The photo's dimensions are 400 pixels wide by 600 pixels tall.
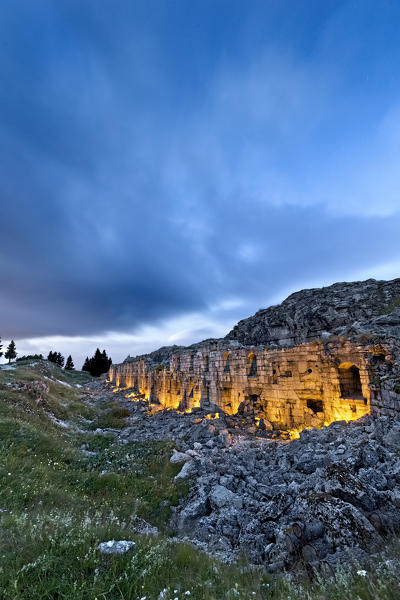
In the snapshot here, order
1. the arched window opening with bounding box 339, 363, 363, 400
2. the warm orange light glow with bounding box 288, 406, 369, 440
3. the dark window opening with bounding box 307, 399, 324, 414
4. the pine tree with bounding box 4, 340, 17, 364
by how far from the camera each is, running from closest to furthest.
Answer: the warm orange light glow with bounding box 288, 406, 369, 440
the arched window opening with bounding box 339, 363, 363, 400
the dark window opening with bounding box 307, 399, 324, 414
the pine tree with bounding box 4, 340, 17, 364

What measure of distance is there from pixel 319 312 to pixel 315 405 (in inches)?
1374

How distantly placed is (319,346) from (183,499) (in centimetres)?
984

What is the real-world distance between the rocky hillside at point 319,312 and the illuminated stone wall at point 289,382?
10.6 meters

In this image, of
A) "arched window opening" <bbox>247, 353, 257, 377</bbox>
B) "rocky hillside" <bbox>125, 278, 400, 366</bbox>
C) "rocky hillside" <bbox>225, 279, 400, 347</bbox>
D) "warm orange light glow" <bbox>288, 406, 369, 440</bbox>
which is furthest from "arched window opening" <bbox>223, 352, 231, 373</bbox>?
"rocky hillside" <bbox>225, 279, 400, 347</bbox>

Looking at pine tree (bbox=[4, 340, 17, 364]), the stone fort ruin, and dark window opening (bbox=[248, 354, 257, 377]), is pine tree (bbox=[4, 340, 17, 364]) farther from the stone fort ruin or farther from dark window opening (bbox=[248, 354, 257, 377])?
dark window opening (bbox=[248, 354, 257, 377])

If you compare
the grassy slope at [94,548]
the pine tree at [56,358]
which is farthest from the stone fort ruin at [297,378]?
the pine tree at [56,358]

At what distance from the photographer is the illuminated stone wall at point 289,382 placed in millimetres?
12461

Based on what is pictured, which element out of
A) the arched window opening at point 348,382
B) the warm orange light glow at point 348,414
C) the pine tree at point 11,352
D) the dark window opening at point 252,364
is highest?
the pine tree at point 11,352

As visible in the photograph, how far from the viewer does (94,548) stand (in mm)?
3734

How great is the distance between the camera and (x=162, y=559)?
12.4ft

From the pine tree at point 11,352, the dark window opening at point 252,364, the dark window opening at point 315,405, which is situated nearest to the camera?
the dark window opening at point 315,405

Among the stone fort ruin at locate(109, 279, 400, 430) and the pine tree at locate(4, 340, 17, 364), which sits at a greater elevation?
the pine tree at locate(4, 340, 17, 364)

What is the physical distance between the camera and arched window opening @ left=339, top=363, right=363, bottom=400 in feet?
43.2

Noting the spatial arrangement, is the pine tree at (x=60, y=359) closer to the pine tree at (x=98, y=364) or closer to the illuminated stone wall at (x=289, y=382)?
the pine tree at (x=98, y=364)
